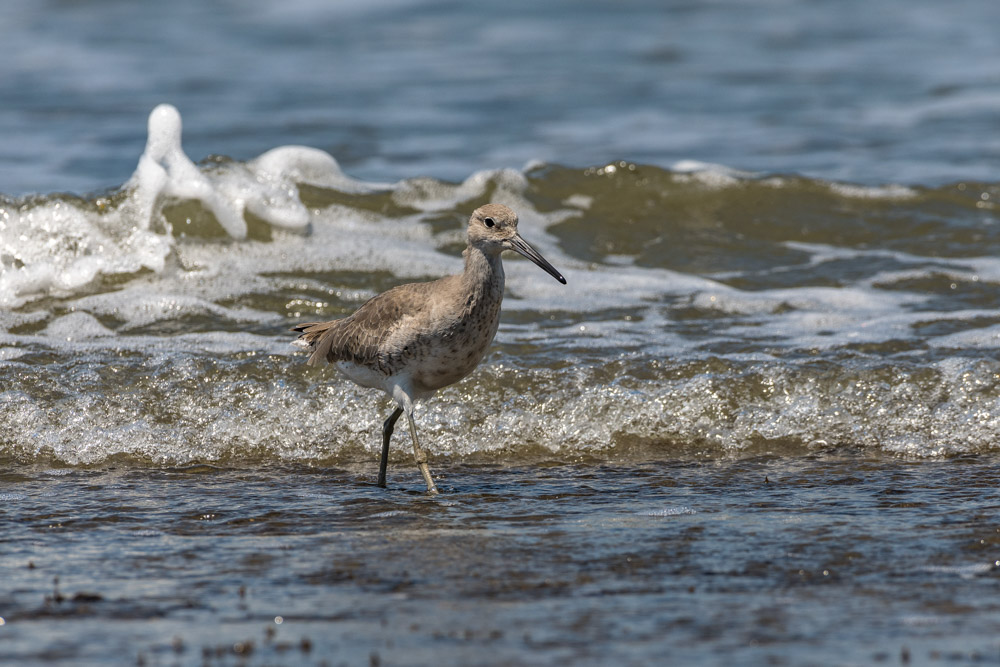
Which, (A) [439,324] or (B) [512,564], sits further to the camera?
(A) [439,324]

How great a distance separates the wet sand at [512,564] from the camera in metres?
3.75

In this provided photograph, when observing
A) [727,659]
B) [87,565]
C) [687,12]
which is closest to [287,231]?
[87,565]

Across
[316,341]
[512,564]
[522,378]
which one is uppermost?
[316,341]

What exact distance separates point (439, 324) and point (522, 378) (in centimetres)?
162

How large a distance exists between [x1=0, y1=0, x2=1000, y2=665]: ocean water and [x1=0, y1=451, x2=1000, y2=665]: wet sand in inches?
0.8

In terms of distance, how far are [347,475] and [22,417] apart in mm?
1883

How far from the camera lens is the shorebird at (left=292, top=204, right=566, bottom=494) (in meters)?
5.84

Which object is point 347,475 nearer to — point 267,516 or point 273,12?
point 267,516

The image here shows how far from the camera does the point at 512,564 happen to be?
15.1ft

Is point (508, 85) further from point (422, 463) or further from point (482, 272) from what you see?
point (422, 463)

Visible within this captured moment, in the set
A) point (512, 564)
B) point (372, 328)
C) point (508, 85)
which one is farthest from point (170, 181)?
point (508, 85)

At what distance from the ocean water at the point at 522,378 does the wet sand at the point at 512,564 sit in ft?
0.07

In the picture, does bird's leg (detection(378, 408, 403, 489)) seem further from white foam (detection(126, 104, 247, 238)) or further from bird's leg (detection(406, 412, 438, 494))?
white foam (detection(126, 104, 247, 238))

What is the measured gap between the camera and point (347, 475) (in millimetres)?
6336
